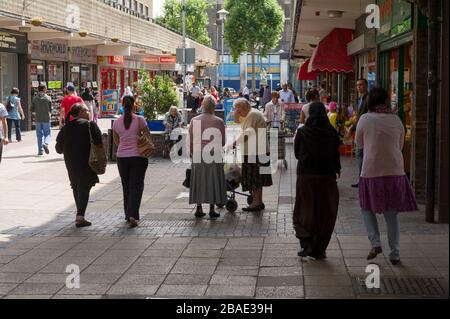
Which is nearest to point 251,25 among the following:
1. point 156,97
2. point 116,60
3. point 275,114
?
point 116,60

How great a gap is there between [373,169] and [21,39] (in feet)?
70.2

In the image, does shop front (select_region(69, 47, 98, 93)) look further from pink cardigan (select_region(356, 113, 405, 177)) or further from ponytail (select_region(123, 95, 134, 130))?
pink cardigan (select_region(356, 113, 405, 177))

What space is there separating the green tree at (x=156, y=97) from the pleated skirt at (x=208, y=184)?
1033 centimetres

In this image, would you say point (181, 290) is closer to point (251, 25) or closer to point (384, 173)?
point (384, 173)

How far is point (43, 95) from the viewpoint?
19.8 m

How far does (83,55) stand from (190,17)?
47584 millimetres

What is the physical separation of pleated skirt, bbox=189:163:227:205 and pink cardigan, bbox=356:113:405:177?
3.41 metres

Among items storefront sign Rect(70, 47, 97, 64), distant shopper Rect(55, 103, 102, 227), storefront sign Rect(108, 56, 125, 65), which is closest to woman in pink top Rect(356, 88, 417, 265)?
distant shopper Rect(55, 103, 102, 227)

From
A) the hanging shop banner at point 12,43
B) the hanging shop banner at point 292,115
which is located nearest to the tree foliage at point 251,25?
the hanging shop banner at point 12,43

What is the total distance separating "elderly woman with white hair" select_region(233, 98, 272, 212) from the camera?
10.6 metres

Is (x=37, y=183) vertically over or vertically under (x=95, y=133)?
under
